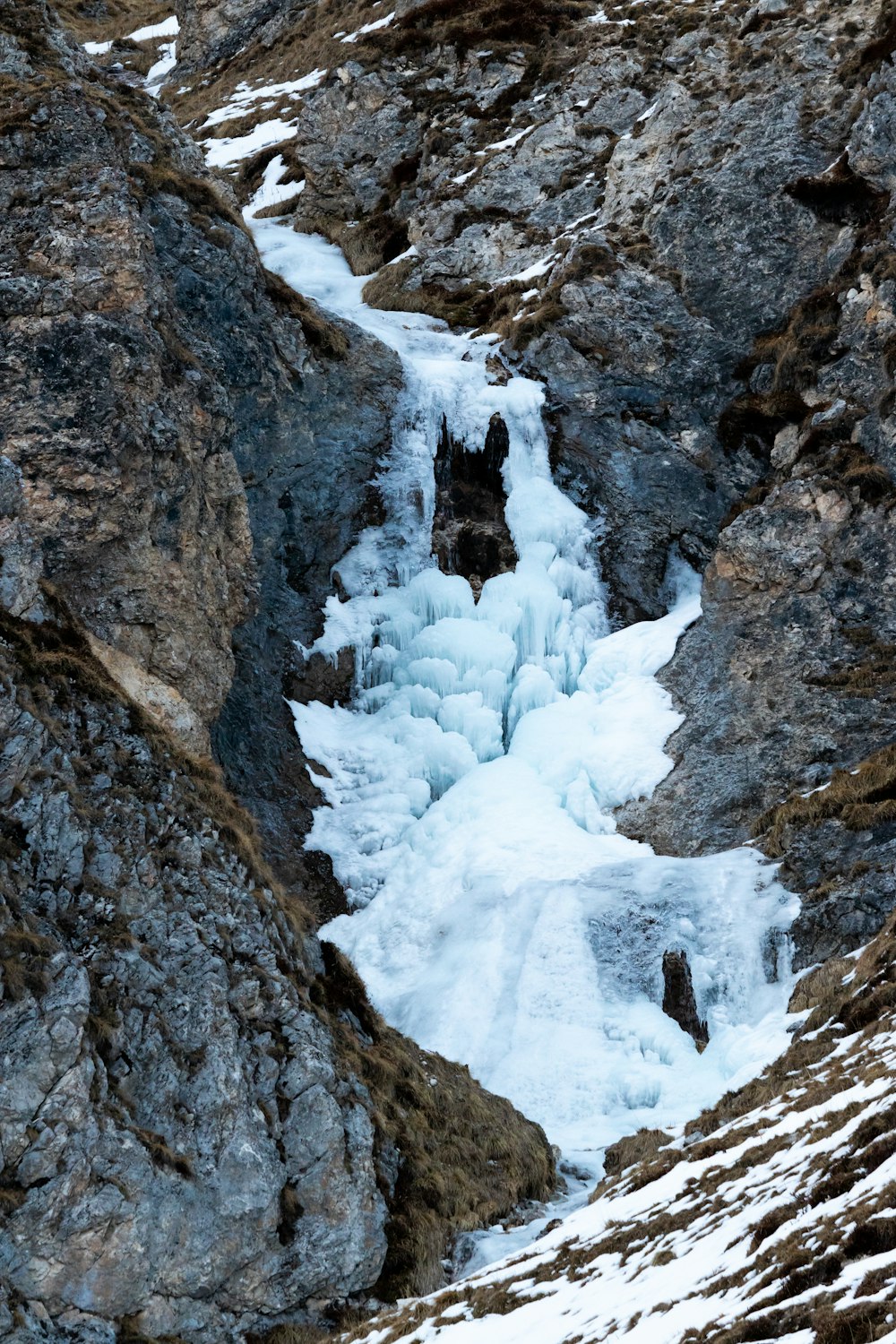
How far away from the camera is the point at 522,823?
2692 cm

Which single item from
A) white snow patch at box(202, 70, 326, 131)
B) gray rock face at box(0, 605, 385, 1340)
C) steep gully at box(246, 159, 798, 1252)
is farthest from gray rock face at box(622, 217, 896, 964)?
white snow patch at box(202, 70, 326, 131)

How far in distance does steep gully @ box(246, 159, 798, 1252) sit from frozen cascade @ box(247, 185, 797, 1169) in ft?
0.16

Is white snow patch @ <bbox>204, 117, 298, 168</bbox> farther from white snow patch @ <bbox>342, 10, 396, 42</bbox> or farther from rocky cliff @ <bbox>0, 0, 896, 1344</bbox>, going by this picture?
white snow patch @ <bbox>342, 10, 396, 42</bbox>

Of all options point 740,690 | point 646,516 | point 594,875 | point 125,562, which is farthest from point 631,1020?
point 646,516

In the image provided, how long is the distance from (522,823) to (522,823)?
2cm

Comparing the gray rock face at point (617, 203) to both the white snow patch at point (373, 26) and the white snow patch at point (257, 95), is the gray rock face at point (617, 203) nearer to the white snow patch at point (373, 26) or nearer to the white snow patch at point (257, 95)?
the white snow patch at point (373, 26)

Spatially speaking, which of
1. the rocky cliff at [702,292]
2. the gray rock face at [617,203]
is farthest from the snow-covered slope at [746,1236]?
the gray rock face at [617,203]

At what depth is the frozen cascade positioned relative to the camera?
72.4ft

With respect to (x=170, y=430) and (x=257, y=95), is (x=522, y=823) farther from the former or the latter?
(x=257, y=95)

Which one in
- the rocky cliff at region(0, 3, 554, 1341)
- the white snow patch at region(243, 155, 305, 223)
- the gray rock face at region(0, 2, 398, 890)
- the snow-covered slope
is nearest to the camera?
the snow-covered slope

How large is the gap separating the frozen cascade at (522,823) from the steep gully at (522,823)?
1.9 inches

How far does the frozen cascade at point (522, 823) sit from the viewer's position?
22.1 metres

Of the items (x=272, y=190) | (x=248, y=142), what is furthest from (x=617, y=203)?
(x=248, y=142)

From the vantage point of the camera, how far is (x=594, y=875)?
25344 millimetres
